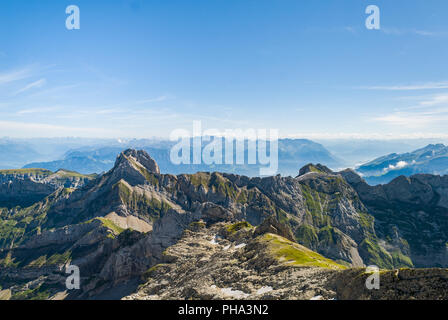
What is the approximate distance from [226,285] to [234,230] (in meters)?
65.8

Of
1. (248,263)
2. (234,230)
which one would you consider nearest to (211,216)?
(234,230)

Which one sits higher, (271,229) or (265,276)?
(265,276)

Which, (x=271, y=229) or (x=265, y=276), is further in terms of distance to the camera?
(x=271, y=229)

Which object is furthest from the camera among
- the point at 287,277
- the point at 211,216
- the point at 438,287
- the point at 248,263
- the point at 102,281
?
the point at 102,281

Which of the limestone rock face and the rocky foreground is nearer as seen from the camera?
the rocky foreground

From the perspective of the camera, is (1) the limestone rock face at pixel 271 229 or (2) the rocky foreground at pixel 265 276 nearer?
(2) the rocky foreground at pixel 265 276
